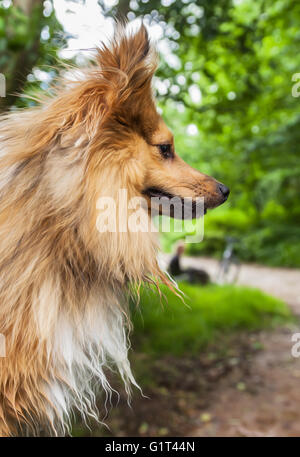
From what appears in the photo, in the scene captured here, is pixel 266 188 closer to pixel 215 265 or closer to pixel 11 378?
pixel 215 265

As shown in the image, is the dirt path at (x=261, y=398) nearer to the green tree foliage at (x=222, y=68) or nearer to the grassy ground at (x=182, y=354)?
the grassy ground at (x=182, y=354)

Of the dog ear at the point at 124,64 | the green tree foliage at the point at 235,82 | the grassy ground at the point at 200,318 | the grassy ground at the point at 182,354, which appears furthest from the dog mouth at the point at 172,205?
the grassy ground at the point at 200,318

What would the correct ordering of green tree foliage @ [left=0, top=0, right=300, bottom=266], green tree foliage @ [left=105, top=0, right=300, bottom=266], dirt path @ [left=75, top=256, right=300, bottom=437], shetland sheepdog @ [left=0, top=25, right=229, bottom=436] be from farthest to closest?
1. dirt path @ [left=75, top=256, right=300, bottom=437]
2. green tree foliage @ [left=105, top=0, right=300, bottom=266]
3. green tree foliage @ [left=0, top=0, right=300, bottom=266]
4. shetland sheepdog @ [left=0, top=25, right=229, bottom=436]

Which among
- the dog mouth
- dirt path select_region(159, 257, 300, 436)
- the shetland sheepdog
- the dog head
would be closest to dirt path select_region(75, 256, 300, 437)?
dirt path select_region(159, 257, 300, 436)

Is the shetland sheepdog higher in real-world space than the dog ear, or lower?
lower

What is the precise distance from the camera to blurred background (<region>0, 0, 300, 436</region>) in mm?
2654

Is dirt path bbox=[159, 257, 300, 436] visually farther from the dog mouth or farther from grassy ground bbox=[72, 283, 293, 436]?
the dog mouth

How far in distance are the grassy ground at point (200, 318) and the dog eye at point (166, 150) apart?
8.57 feet

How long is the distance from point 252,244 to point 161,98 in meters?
14.5

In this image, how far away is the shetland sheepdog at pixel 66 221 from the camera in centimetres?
172

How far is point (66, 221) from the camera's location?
1.72m

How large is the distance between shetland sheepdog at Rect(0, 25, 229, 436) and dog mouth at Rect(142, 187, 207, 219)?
0.08 m
